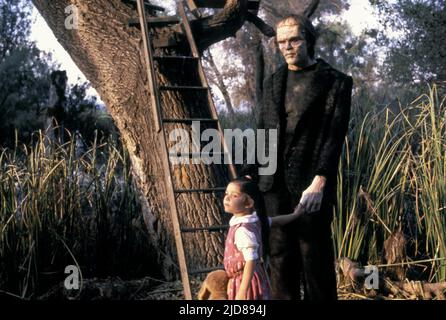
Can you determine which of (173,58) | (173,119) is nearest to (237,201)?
(173,119)

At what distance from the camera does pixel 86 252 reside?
18.6ft

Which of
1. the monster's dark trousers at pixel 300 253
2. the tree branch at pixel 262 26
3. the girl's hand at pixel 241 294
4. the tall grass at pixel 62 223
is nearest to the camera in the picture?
the girl's hand at pixel 241 294

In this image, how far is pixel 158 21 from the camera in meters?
5.09

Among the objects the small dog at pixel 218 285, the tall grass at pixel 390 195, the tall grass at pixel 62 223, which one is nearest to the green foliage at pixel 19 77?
the tall grass at pixel 62 223

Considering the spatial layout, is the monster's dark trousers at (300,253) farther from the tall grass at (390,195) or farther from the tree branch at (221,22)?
the tree branch at (221,22)

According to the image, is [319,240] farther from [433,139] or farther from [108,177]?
[108,177]

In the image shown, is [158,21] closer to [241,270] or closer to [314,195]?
[314,195]

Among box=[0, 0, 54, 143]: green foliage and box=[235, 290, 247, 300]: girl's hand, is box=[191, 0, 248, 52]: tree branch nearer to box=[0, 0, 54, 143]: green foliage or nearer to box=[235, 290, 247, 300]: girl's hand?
box=[235, 290, 247, 300]: girl's hand

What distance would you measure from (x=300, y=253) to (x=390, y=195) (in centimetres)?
206

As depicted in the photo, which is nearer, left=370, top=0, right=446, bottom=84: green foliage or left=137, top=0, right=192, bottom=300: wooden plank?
left=137, top=0, right=192, bottom=300: wooden plank

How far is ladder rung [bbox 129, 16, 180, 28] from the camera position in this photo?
5098 mm

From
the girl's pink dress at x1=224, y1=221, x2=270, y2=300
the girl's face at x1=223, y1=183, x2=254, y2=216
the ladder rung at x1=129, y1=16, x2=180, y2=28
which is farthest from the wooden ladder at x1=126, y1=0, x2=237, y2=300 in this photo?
the girl's face at x1=223, y1=183, x2=254, y2=216

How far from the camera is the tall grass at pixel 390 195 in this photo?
197 inches

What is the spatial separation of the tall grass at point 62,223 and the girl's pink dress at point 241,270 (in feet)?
6.98
